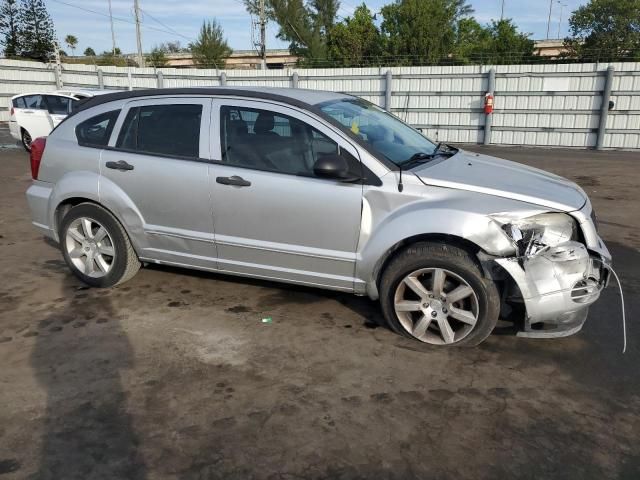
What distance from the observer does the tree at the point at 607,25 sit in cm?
5078

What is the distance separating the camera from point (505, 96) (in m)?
16.4

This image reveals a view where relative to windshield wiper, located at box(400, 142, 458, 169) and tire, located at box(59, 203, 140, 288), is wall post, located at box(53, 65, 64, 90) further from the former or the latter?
windshield wiper, located at box(400, 142, 458, 169)

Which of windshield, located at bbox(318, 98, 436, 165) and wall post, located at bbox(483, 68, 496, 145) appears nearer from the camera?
windshield, located at bbox(318, 98, 436, 165)

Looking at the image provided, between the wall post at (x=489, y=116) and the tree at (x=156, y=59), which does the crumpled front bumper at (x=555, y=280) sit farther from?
the tree at (x=156, y=59)

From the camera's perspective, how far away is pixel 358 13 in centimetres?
4425

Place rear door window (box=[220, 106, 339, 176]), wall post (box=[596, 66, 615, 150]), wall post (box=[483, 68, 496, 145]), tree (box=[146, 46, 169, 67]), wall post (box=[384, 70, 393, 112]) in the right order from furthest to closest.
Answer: tree (box=[146, 46, 169, 67])
wall post (box=[384, 70, 393, 112])
wall post (box=[483, 68, 496, 145])
wall post (box=[596, 66, 615, 150])
rear door window (box=[220, 106, 339, 176])

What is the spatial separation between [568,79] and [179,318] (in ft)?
49.6

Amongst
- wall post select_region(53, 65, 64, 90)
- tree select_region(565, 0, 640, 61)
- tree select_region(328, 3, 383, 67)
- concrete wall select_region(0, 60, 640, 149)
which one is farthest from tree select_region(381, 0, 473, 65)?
wall post select_region(53, 65, 64, 90)

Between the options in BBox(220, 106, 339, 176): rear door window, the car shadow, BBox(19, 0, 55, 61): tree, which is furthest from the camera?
BBox(19, 0, 55, 61): tree

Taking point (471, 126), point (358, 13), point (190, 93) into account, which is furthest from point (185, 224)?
point (358, 13)

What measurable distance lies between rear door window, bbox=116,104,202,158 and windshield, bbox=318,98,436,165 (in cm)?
104

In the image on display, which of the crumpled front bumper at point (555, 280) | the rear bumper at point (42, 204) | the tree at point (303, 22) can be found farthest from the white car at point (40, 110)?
the tree at point (303, 22)

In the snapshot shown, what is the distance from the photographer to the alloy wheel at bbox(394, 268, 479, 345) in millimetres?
3498

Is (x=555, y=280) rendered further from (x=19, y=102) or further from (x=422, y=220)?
(x=19, y=102)
